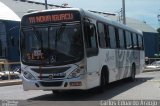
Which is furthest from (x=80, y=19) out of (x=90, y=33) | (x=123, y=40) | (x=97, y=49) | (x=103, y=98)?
(x=123, y=40)

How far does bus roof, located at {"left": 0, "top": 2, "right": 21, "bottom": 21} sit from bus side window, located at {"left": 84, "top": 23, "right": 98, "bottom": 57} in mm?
32577

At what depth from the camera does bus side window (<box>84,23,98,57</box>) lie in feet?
48.5

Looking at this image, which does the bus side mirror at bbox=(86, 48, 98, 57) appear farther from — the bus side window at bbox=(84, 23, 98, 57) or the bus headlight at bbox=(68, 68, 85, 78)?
the bus headlight at bbox=(68, 68, 85, 78)

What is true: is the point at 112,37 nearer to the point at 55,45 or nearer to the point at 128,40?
the point at 128,40

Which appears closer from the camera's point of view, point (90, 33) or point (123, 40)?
point (90, 33)

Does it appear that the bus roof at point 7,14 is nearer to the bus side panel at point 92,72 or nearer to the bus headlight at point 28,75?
the bus side panel at point 92,72

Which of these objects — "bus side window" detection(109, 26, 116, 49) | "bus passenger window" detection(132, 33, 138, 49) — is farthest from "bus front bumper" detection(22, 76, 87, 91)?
"bus passenger window" detection(132, 33, 138, 49)

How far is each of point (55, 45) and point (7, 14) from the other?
122ft

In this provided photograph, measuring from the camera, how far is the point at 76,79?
→ 46.7ft

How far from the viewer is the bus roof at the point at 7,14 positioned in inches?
1911

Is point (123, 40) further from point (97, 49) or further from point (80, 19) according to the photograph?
point (80, 19)

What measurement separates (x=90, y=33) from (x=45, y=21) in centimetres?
160

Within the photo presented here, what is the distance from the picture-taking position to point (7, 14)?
50.7 meters

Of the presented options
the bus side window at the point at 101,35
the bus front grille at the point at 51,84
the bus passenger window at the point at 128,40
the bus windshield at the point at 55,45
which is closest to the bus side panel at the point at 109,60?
the bus side window at the point at 101,35
